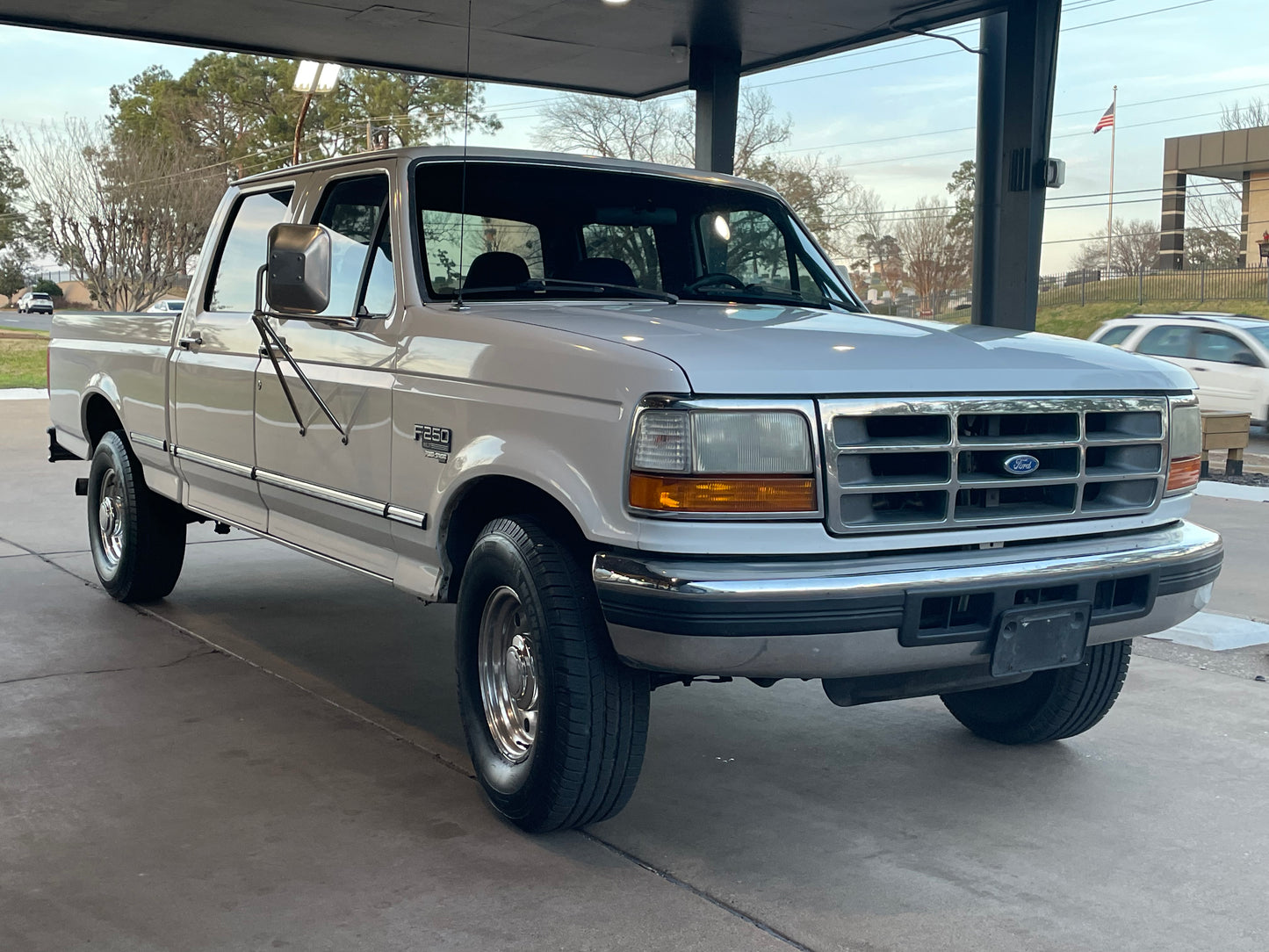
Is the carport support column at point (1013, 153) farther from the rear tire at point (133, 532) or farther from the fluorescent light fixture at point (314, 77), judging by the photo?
the fluorescent light fixture at point (314, 77)

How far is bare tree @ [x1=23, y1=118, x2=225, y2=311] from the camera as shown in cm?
3728

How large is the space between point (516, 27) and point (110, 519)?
245 inches

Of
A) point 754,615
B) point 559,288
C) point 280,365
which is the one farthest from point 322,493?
point 754,615

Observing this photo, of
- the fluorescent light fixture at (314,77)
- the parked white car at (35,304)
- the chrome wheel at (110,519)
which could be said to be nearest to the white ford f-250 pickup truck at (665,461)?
the chrome wheel at (110,519)

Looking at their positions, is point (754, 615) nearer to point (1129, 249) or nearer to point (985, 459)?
point (985, 459)

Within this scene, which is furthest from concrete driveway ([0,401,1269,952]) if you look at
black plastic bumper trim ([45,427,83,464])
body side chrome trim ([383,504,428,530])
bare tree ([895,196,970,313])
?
bare tree ([895,196,970,313])

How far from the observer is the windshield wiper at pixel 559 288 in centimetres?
455

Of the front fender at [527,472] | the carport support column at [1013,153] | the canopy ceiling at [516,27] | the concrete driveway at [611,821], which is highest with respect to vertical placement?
the canopy ceiling at [516,27]

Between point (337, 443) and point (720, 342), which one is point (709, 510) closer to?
point (720, 342)

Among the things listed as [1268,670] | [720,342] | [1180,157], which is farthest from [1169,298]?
[720,342]

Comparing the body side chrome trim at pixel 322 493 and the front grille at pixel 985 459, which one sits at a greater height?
the front grille at pixel 985 459

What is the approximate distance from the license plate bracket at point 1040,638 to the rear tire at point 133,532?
180 inches

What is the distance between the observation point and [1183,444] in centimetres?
414

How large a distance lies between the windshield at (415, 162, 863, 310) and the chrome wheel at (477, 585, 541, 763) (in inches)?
44.6
